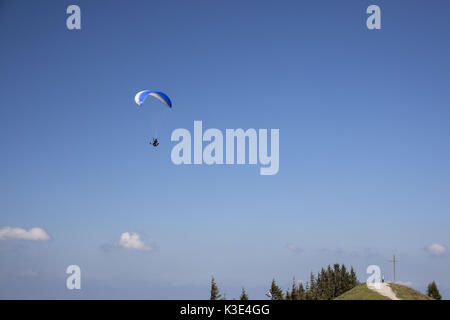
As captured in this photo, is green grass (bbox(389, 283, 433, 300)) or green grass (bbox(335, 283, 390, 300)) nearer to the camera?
green grass (bbox(389, 283, 433, 300))

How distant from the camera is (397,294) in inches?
2995

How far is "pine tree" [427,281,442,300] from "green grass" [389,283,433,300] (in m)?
5.22

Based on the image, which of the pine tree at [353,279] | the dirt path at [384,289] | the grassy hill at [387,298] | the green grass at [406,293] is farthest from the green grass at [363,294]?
the pine tree at [353,279]

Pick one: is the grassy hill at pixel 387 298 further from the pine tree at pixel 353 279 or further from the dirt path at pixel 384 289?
the pine tree at pixel 353 279

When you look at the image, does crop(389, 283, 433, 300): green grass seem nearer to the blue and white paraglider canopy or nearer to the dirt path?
the dirt path

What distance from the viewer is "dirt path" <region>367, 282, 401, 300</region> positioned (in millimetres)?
75719

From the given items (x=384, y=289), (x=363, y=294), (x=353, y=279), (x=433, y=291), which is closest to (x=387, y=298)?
(x=384, y=289)

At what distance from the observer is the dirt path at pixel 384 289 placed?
75719 millimetres

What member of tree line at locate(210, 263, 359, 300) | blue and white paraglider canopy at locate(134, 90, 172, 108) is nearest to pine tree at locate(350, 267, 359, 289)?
tree line at locate(210, 263, 359, 300)

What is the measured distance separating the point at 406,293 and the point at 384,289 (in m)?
3.66

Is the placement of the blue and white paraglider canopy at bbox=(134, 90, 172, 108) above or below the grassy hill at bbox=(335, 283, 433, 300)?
above

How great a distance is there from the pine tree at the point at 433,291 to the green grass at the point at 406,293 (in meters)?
5.22
